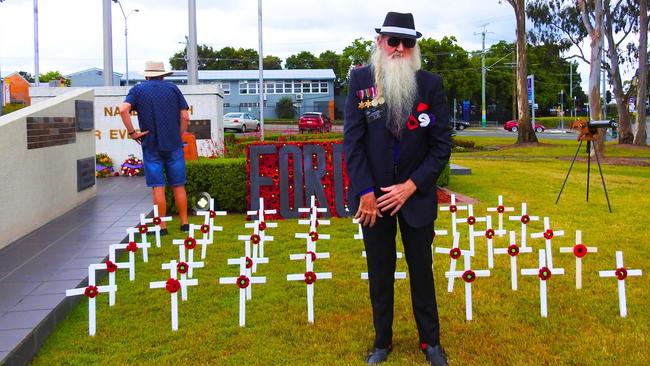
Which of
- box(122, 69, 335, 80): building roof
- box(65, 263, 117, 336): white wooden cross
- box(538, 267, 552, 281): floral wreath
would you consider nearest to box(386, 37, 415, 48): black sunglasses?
box(538, 267, 552, 281): floral wreath

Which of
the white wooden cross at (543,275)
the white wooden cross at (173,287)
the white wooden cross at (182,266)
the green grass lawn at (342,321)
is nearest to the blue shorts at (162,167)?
the green grass lawn at (342,321)

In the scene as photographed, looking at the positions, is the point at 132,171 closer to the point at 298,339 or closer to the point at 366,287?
the point at 366,287

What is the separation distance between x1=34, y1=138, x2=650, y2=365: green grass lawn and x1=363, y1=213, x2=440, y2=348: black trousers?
188 millimetres

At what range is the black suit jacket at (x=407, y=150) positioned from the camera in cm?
398

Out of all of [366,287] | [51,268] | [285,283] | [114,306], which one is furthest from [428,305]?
[51,268]

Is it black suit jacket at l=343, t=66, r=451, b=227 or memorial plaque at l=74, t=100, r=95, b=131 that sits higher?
memorial plaque at l=74, t=100, r=95, b=131

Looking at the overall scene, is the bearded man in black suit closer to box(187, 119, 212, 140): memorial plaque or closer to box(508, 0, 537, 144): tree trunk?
box(187, 119, 212, 140): memorial plaque

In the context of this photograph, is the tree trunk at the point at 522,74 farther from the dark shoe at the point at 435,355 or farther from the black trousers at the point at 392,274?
the dark shoe at the point at 435,355

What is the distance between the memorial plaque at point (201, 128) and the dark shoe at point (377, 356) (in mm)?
10459

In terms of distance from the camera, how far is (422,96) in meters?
4.01

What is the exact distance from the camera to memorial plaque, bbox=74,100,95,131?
10.1 m

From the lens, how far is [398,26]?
12.9 ft

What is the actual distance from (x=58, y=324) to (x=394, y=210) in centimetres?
250

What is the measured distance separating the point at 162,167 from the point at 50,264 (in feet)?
6.52
